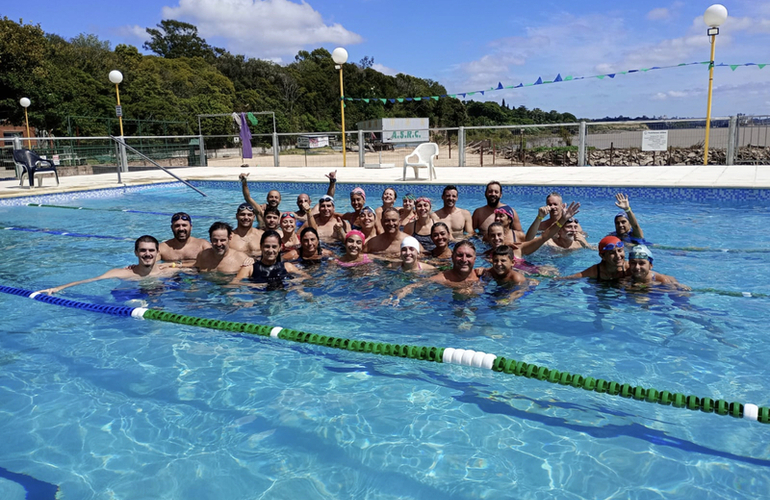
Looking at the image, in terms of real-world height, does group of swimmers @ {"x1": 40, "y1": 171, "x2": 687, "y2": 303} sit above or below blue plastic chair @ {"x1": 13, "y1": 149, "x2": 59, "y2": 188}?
below

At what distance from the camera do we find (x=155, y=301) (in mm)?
5383

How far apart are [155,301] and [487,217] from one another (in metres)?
4.30

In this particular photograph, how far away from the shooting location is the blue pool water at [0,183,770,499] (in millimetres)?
2826

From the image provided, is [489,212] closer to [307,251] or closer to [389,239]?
[389,239]

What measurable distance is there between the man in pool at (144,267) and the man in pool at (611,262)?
14.1 ft

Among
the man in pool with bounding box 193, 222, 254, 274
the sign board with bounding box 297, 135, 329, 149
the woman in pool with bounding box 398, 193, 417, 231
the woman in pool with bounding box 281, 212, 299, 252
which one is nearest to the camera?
the man in pool with bounding box 193, 222, 254, 274

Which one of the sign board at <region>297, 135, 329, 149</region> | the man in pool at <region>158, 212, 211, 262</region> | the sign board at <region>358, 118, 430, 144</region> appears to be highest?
the sign board at <region>358, 118, 430, 144</region>

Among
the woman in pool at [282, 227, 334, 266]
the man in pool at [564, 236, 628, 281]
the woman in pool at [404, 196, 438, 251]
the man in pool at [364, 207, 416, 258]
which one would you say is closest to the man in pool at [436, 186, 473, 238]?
the woman in pool at [404, 196, 438, 251]

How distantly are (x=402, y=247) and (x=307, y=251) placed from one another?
118 cm

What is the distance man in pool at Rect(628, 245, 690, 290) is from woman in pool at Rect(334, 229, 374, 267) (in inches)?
104

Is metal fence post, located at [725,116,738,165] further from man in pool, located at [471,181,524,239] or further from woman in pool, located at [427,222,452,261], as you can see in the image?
woman in pool, located at [427,222,452,261]

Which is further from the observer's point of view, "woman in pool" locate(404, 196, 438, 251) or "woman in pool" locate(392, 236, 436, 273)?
"woman in pool" locate(404, 196, 438, 251)

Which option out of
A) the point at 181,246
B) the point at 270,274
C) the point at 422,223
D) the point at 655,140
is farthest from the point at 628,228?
the point at 655,140

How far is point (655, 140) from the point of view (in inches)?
610
